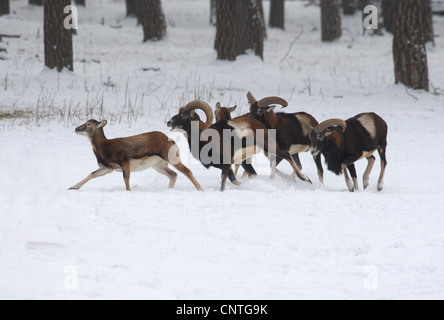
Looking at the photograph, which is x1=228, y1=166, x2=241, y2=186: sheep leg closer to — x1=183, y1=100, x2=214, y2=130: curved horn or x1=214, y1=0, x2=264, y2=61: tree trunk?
x1=183, y1=100, x2=214, y2=130: curved horn

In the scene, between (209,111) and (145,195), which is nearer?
(145,195)

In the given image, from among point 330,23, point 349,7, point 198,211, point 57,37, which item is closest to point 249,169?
point 198,211

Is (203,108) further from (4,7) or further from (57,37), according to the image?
(4,7)

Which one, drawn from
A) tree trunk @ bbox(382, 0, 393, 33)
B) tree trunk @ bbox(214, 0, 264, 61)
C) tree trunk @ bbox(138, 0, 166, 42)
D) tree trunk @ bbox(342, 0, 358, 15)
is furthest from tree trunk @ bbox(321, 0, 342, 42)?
tree trunk @ bbox(342, 0, 358, 15)

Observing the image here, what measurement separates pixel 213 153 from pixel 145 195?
4.92 feet

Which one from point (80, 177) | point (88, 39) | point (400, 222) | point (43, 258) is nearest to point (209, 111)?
point (80, 177)

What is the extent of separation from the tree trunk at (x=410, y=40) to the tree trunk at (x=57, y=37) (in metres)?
8.76

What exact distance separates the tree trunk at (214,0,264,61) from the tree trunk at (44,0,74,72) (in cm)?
488

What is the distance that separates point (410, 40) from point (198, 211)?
10.7m

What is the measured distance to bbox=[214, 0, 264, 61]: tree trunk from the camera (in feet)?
62.5

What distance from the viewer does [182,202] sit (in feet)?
27.9

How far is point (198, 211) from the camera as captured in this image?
8.21 m

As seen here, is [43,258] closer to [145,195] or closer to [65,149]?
[145,195]

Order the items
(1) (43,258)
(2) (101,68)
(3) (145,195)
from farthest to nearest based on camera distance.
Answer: (2) (101,68), (3) (145,195), (1) (43,258)
